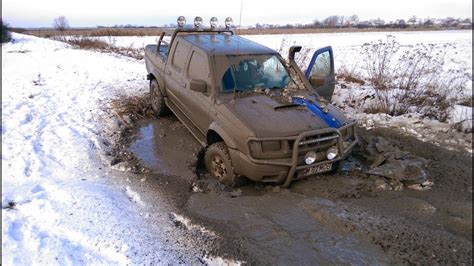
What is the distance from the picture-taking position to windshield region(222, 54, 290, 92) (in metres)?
5.42

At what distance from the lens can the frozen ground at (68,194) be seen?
354 centimetres

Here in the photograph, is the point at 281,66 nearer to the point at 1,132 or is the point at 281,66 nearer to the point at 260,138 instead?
the point at 260,138

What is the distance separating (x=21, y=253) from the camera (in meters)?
3.42

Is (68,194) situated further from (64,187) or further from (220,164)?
(220,164)

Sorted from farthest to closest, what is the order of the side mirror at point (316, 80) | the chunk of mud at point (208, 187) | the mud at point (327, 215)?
the side mirror at point (316, 80) < the chunk of mud at point (208, 187) < the mud at point (327, 215)

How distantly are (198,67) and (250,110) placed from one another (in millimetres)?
1409

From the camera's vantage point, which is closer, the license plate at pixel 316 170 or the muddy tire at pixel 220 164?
the license plate at pixel 316 170

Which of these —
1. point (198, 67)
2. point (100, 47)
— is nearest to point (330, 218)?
point (198, 67)

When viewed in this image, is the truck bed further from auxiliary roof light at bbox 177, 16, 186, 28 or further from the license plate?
the license plate

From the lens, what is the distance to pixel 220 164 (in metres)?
5.04

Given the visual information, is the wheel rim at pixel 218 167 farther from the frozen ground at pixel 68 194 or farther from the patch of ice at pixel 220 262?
the patch of ice at pixel 220 262

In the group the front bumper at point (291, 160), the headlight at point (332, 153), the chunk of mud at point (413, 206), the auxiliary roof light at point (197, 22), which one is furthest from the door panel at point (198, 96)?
the chunk of mud at point (413, 206)

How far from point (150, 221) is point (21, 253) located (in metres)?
1.27

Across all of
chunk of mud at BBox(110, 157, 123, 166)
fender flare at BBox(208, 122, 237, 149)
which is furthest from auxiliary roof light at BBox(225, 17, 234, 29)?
chunk of mud at BBox(110, 157, 123, 166)
